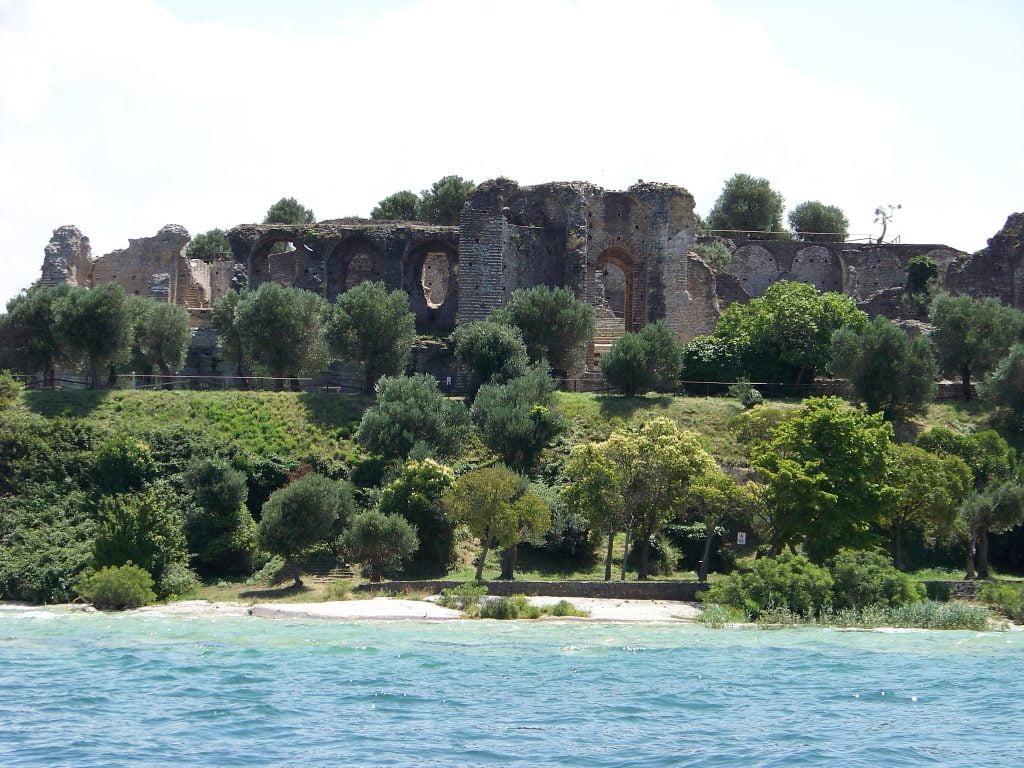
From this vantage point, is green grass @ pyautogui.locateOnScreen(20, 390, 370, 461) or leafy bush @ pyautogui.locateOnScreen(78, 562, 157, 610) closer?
leafy bush @ pyautogui.locateOnScreen(78, 562, 157, 610)

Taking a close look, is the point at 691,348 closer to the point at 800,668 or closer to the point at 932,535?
the point at 932,535

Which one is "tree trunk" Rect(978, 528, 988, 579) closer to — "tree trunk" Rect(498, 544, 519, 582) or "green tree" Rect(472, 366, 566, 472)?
"green tree" Rect(472, 366, 566, 472)

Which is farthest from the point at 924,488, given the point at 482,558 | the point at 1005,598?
A: the point at 482,558

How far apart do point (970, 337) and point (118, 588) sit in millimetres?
31458

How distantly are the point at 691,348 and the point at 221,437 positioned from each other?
1771 centimetres

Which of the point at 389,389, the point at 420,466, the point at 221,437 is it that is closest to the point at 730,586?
the point at 420,466

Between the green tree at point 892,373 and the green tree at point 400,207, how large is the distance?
1389 inches

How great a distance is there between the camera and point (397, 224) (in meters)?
66.8

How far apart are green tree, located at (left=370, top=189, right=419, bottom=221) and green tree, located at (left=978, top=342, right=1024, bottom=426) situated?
3820 centimetres

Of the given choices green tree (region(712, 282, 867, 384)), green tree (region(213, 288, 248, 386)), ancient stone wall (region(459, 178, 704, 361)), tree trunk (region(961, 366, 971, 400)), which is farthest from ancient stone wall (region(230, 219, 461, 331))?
tree trunk (region(961, 366, 971, 400))

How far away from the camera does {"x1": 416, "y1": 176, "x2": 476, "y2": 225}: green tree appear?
79.7 meters

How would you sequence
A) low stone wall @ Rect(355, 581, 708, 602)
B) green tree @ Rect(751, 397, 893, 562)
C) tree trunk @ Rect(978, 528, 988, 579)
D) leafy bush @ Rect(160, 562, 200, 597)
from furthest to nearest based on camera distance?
1. tree trunk @ Rect(978, 528, 988, 579)
2. leafy bush @ Rect(160, 562, 200, 597)
3. green tree @ Rect(751, 397, 893, 562)
4. low stone wall @ Rect(355, 581, 708, 602)

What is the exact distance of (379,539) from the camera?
1590 inches

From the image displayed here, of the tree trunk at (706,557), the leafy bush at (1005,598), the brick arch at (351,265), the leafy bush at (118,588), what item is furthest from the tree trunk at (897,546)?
the brick arch at (351,265)
